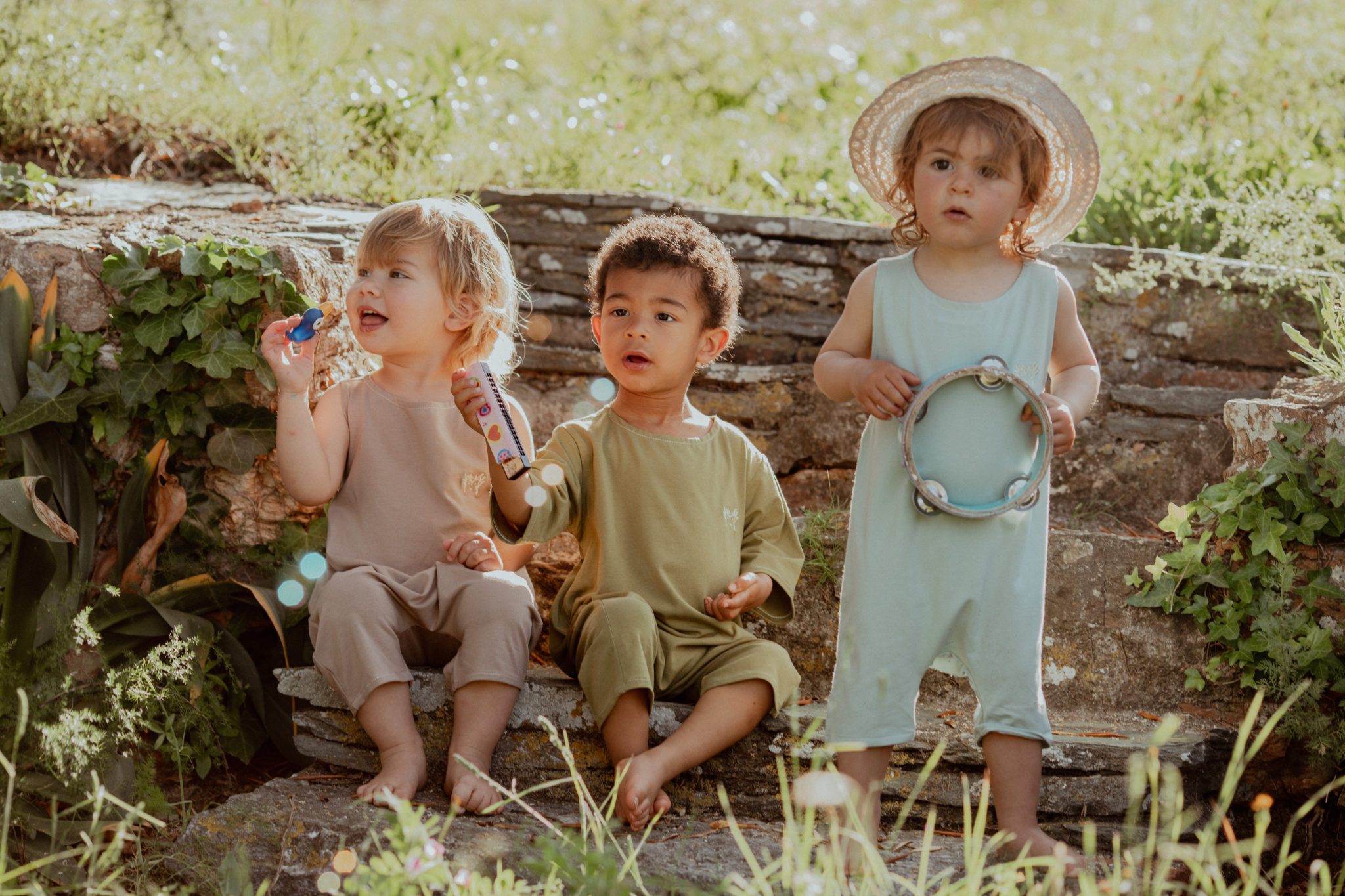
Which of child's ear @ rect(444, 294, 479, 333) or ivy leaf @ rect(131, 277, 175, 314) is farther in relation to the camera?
ivy leaf @ rect(131, 277, 175, 314)

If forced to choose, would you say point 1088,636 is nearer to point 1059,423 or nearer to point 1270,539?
point 1270,539

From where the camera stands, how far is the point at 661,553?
2666mm

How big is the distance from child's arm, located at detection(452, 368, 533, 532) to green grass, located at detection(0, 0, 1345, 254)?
2.19 meters

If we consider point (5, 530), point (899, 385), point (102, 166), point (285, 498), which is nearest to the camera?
point (899, 385)

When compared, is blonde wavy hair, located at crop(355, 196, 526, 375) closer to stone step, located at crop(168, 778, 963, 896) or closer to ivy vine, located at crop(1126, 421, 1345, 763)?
stone step, located at crop(168, 778, 963, 896)

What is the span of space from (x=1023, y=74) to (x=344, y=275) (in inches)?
72.5

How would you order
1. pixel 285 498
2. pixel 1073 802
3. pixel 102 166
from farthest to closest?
pixel 102 166 → pixel 285 498 → pixel 1073 802

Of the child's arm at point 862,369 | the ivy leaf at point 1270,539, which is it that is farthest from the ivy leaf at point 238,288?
the ivy leaf at point 1270,539

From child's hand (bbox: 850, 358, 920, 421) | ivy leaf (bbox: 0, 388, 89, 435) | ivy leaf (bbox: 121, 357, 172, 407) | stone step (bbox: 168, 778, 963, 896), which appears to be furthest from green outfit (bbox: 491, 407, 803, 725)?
ivy leaf (bbox: 0, 388, 89, 435)

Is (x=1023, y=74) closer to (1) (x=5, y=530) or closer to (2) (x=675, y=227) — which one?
(2) (x=675, y=227)

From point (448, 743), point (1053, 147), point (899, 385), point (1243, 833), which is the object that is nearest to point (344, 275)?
point (448, 743)

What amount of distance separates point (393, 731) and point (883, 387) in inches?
47.7

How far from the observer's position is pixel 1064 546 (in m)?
3.18

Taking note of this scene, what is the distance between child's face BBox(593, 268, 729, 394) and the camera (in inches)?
104
